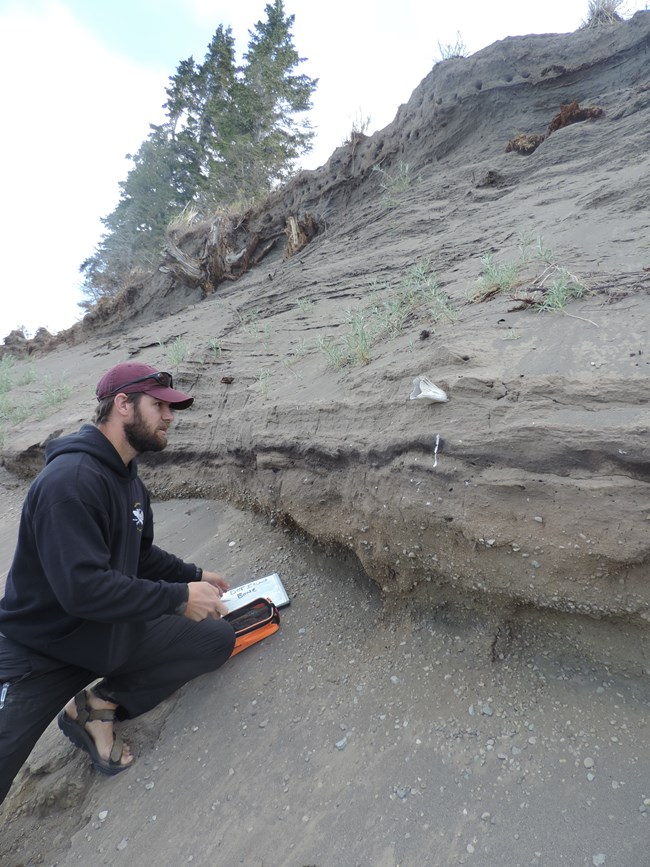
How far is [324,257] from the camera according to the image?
7.04m

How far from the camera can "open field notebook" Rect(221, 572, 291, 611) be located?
2.60 m

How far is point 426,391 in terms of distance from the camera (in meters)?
2.24

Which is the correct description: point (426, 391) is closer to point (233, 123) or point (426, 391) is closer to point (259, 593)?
point (259, 593)

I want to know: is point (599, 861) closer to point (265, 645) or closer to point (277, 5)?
point (265, 645)

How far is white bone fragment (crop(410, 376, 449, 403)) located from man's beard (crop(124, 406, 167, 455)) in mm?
1172

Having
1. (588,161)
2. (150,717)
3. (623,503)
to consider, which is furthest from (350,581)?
(588,161)

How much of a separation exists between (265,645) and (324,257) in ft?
19.1

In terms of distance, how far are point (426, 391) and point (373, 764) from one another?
147 centimetres

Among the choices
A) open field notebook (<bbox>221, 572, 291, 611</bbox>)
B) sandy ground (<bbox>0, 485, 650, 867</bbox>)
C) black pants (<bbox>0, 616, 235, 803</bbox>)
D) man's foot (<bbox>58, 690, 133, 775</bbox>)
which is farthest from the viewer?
open field notebook (<bbox>221, 572, 291, 611</bbox>)

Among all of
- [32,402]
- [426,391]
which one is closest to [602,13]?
[426,391]

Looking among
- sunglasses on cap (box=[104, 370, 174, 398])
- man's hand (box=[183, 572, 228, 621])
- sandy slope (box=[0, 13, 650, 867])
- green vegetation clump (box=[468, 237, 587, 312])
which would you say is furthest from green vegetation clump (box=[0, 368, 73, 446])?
green vegetation clump (box=[468, 237, 587, 312])

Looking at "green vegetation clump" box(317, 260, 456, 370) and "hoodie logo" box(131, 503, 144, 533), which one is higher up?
"green vegetation clump" box(317, 260, 456, 370)

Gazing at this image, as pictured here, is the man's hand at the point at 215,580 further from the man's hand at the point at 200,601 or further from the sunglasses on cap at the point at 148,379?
the sunglasses on cap at the point at 148,379

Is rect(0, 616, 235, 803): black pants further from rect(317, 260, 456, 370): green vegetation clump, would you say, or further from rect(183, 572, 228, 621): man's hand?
rect(317, 260, 456, 370): green vegetation clump
